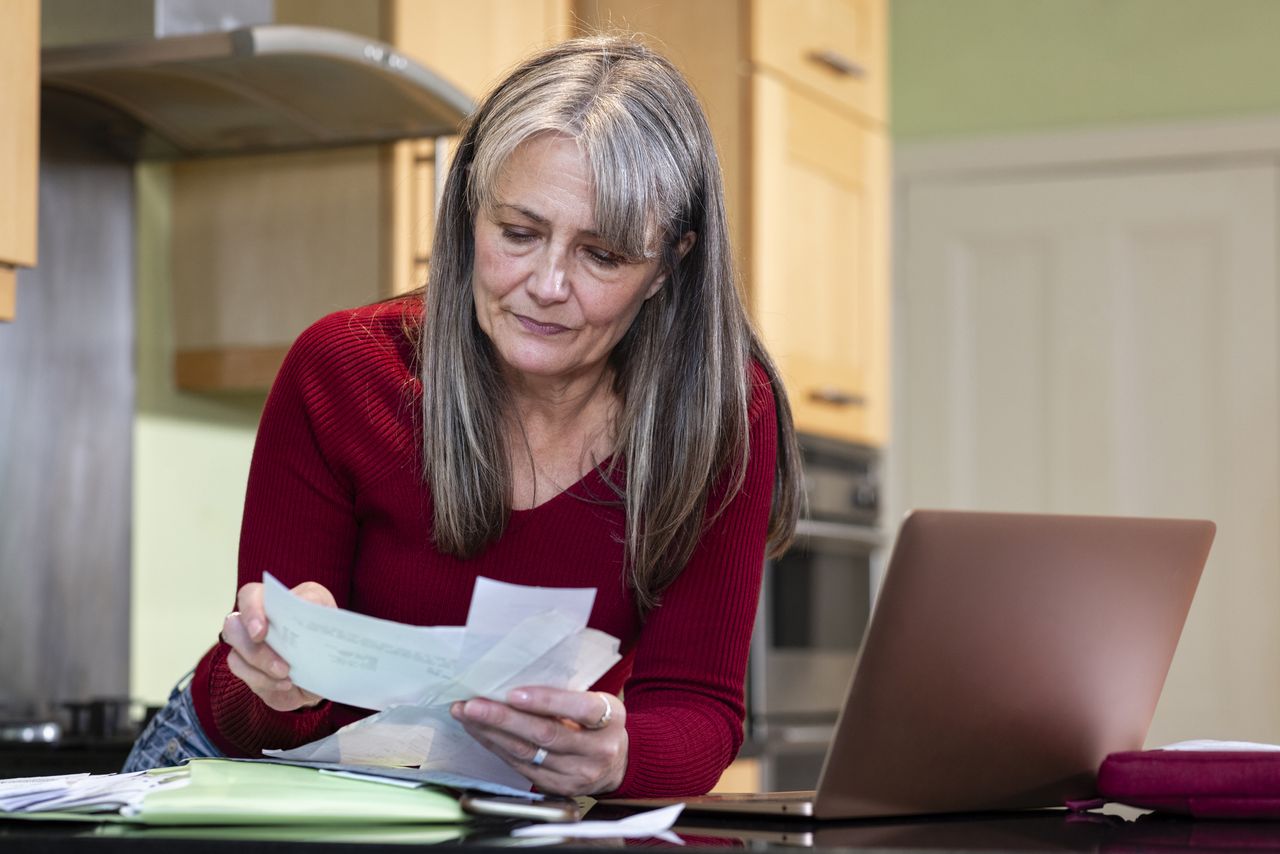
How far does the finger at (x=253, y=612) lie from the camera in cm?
99

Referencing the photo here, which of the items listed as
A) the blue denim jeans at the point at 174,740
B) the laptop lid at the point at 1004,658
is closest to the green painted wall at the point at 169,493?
the blue denim jeans at the point at 174,740

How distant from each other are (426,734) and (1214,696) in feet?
10.3

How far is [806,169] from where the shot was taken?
3049 mm

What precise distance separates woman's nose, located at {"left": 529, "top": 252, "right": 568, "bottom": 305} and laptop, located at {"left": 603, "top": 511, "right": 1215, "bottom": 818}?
1.28 ft

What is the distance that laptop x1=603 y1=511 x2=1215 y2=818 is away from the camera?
0.94 metres

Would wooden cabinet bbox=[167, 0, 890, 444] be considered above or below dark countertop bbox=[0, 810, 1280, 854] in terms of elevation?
above

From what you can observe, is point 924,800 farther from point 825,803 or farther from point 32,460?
point 32,460

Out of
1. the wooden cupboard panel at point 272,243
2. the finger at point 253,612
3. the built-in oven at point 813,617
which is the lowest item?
the built-in oven at point 813,617

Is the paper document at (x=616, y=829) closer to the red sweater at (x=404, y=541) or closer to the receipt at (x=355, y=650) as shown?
the receipt at (x=355, y=650)

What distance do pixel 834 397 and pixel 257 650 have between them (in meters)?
2.14

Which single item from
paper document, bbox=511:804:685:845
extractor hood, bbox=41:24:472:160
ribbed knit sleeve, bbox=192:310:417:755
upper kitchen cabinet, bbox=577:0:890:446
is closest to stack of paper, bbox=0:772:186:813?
paper document, bbox=511:804:685:845

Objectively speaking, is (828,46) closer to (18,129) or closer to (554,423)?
(18,129)

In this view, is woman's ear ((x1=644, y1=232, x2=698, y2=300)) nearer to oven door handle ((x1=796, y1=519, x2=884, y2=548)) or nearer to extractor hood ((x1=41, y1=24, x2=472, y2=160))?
extractor hood ((x1=41, y1=24, x2=472, y2=160))

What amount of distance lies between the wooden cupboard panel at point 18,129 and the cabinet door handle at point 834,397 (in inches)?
62.9
